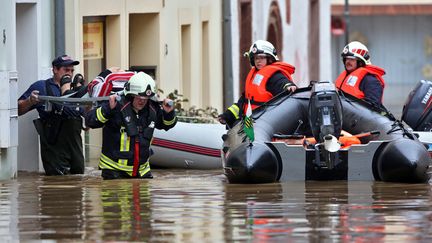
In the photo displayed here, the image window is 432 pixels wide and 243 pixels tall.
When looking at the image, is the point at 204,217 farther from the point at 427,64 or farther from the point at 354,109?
the point at 427,64

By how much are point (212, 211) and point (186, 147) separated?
691cm

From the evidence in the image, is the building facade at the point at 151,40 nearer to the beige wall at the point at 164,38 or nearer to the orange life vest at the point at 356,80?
the beige wall at the point at 164,38

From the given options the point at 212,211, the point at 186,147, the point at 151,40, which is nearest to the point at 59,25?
the point at 186,147

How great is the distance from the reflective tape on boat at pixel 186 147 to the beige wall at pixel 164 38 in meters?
1.60

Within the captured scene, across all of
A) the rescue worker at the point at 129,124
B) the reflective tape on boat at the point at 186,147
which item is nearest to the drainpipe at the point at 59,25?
the reflective tape on boat at the point at 186,147

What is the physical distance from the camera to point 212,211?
13312 millimetres

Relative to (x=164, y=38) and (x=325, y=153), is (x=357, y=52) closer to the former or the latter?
(x=325, y=153)

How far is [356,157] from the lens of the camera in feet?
54.7

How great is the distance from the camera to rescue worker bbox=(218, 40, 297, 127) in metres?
18.3

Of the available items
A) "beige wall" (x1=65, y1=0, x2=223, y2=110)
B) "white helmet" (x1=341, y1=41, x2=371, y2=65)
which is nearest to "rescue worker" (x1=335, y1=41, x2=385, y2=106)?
"white helmet" (x1=341, y1=41, x2=371, y2=65)

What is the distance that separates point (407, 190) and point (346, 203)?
1621mm

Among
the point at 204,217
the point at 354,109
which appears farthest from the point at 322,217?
the point at 354,109

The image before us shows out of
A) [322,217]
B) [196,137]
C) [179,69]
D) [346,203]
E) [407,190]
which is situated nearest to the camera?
→ [322,217]

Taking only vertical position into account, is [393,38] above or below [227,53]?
below
